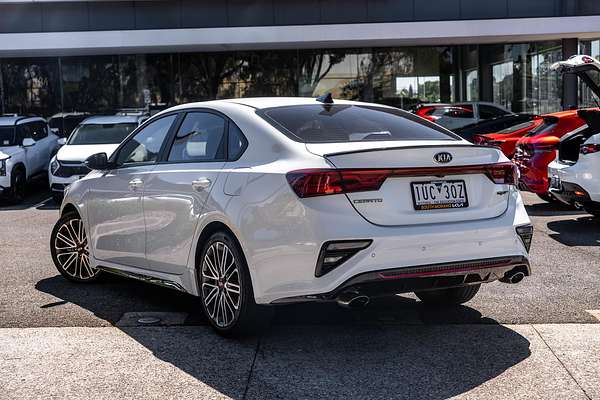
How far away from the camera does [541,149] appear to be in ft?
36.7

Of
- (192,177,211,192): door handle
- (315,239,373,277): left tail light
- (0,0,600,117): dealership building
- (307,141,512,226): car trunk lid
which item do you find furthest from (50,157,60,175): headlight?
(315,239,373,277): left tail light

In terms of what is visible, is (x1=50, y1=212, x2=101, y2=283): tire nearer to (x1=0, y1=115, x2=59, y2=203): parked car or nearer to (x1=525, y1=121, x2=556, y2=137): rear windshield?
(x1=525, y1=121, x2=556, y2=137): rear windshield

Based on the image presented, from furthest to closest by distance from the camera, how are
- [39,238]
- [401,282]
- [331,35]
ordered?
[331,35] → [39,238] → [401,282]

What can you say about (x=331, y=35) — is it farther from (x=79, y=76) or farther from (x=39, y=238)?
(x=39, y=238)

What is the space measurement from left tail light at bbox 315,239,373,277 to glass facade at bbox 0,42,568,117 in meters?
19.1

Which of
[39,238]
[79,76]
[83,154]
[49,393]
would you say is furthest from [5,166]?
[49,393]

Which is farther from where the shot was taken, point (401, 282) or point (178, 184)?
point (178, 184)

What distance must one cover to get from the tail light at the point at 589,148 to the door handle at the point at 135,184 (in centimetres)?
578

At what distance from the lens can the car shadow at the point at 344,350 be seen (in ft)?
14.0

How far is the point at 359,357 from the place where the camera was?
15.6 feet

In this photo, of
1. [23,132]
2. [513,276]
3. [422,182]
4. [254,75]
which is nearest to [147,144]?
[422,182]

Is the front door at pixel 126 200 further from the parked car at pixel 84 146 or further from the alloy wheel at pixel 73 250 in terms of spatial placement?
the parked car at pixel 84 146

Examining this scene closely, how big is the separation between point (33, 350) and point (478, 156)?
3108 millimetres

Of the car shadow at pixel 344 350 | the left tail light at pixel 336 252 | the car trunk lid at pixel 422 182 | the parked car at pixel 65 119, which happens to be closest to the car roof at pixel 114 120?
the parked car at pixel 65 119
